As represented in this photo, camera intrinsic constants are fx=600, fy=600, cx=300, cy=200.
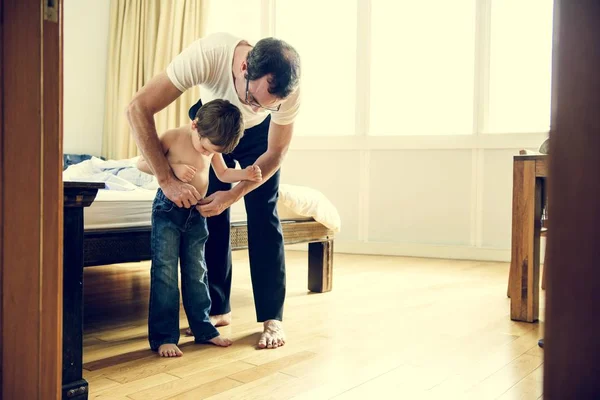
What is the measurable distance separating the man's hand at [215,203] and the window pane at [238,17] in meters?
3.33

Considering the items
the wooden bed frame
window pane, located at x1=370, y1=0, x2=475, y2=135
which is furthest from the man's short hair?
window pane, located at x1=370, y1=0, x2=475, y2=135

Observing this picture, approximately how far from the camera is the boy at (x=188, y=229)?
174cm

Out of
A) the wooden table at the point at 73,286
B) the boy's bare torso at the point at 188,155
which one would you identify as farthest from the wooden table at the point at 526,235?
the wooden table at the point at 73,286

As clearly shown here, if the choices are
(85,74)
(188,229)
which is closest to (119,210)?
(188,229)

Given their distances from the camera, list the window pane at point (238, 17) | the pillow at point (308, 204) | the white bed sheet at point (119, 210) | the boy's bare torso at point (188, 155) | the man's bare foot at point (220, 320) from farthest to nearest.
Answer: the window pane at point (238, 17)
the pillow at point (308, 204)
the man's bare foot at point (220, 320)
the white bed sheet at point (119, 210)
the boy's bare torso at point (188, 155)

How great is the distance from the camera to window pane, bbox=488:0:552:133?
409 cm

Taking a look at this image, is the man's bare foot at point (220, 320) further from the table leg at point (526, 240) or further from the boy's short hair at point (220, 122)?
the table leg at point (526, 240)

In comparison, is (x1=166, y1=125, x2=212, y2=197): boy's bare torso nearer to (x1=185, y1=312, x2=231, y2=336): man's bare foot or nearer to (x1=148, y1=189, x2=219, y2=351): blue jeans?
(x1=148, y1=189, x2=219, y2=351): blue jeans

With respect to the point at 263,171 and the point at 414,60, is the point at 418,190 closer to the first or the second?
the point at 414,60

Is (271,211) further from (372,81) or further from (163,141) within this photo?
(372,81)

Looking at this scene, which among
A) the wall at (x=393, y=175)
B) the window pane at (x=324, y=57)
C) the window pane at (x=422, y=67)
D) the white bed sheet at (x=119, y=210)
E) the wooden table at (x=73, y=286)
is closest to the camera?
the wooden table at (x=73, y=286)

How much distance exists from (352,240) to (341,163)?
0.61 meters

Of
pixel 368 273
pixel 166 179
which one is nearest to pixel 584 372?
pixel 166 179

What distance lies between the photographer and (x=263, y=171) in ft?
6.31
